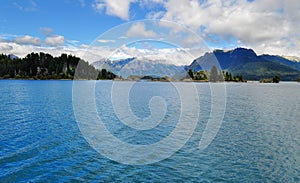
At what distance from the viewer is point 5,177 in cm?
1574

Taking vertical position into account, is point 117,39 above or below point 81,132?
above

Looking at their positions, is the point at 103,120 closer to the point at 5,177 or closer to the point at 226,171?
the point at 5,177

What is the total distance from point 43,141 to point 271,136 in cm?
2789

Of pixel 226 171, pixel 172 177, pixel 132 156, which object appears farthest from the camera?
pixel 132 156

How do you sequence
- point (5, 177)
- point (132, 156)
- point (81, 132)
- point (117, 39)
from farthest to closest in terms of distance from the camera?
point (81, 132) → point (132, 156) → point (117, 39) → point (5, 177)

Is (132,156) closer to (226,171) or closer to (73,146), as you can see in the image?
(73,146)

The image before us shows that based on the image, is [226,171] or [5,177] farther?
[226,171]

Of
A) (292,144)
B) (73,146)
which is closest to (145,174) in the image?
(73,146)

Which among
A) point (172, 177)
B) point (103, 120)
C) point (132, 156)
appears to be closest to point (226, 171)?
point (172, 177)

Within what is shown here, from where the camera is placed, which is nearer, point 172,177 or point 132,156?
point 172,177

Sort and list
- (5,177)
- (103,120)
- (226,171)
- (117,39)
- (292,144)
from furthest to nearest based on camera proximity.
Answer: (103,120), (292,144), (117,39), (226,171), (5,177)

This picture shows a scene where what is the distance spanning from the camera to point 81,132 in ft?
93.9

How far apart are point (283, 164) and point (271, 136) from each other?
10.1 m

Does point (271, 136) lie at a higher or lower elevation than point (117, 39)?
lower
